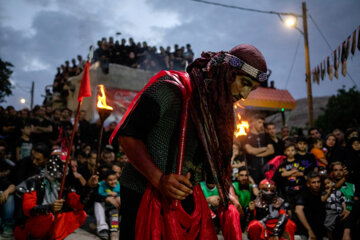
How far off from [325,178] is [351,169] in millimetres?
693

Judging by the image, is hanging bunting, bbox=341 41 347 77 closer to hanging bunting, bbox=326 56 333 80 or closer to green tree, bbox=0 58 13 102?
hanging bunting, bbox=326 56 333 80

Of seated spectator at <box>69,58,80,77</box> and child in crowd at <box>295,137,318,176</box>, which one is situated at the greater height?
seated spectator at <box>69,58,80,77</box>

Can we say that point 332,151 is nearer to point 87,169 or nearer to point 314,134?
point 314,134

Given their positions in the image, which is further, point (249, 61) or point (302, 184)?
point (302, 184)

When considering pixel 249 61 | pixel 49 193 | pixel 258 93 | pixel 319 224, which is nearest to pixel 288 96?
pixel 258 93

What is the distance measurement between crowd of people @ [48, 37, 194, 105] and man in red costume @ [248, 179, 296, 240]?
30.2ft

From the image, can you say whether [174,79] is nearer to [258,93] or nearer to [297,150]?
[297,150]

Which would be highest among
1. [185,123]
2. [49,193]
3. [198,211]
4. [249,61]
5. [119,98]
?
[119,98]

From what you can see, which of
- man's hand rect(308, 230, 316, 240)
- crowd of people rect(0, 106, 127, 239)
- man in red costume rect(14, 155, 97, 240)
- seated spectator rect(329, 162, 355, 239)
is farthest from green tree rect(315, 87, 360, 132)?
man in red costume rect(14, 155, 97, 240)

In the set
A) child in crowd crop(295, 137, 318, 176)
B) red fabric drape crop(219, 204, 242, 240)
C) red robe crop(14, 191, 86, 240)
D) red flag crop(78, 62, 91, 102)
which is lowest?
red robe crop(14, 191, 86, 240)

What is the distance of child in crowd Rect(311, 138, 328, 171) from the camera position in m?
6.63

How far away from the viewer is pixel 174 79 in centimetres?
149

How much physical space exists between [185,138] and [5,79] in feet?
98.1

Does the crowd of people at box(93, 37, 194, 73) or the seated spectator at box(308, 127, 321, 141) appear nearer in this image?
the seated spectator at box(308, 127, 321, 141)
